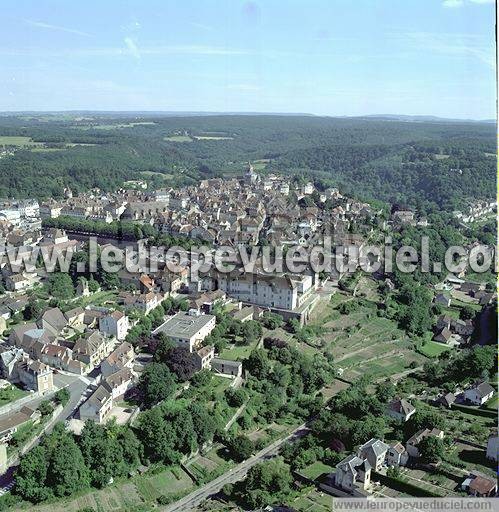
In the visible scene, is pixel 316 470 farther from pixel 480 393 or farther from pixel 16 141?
pixel 16 141

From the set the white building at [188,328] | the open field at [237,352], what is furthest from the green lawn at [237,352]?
the white building at [188,328]

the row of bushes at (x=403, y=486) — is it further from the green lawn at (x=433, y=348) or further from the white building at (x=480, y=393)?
the green lawn at (x=433, y=348)

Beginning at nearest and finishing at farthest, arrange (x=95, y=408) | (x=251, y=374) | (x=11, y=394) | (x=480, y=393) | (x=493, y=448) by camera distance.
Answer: (x=493, y=448) → (x=95, y=408) → (x=11, y=394) → (x=480, y=393) → (x=251, y=374)

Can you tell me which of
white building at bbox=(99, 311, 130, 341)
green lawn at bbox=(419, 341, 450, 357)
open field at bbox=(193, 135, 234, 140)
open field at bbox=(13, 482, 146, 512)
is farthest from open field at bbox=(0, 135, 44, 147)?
open field at bbox=(13, 482, 146, 512)

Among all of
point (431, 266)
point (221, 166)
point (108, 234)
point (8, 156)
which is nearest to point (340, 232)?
point (431, 266)

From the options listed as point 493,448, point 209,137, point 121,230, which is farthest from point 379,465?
point 209,137
